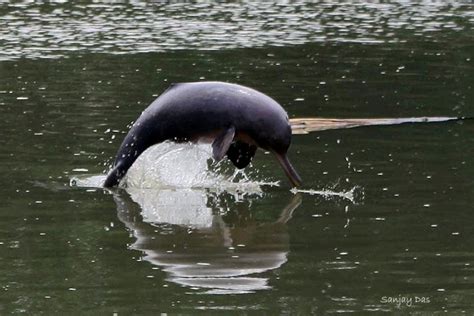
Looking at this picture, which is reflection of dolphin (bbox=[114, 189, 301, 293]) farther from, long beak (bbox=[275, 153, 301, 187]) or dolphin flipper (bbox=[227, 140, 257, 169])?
dolphin flipper (bbox=[227, 140, 257, 169])

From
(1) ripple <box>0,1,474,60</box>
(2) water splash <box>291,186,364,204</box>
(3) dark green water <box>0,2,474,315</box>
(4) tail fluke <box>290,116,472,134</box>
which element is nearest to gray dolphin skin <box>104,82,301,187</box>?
(2) water splash <box>291,186,364,204</box>

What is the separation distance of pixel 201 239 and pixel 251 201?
154cm

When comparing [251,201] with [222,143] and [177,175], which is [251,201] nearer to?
[222,143]

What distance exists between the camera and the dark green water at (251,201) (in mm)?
9227

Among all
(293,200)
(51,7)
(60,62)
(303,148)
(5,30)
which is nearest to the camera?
(293,200)

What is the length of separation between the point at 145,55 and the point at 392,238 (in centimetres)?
1385

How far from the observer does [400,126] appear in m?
16.1

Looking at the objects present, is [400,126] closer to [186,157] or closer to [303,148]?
[303,148]

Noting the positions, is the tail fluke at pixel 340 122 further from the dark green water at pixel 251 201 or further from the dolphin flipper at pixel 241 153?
the dolphin flipper at pixel 241 153

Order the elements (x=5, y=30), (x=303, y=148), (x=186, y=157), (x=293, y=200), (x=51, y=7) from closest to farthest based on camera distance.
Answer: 1. (x=293, y=200)
2. (x=186, y=157)
3. (x=303, y=148)
4. (x=5, y=30)
5. (x=51, y=7)

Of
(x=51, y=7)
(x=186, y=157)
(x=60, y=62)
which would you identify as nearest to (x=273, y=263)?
(x=186, y=157)

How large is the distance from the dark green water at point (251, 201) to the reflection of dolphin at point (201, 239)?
25 mm

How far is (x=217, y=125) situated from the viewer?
496 inches

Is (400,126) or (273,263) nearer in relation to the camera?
(273,263)
